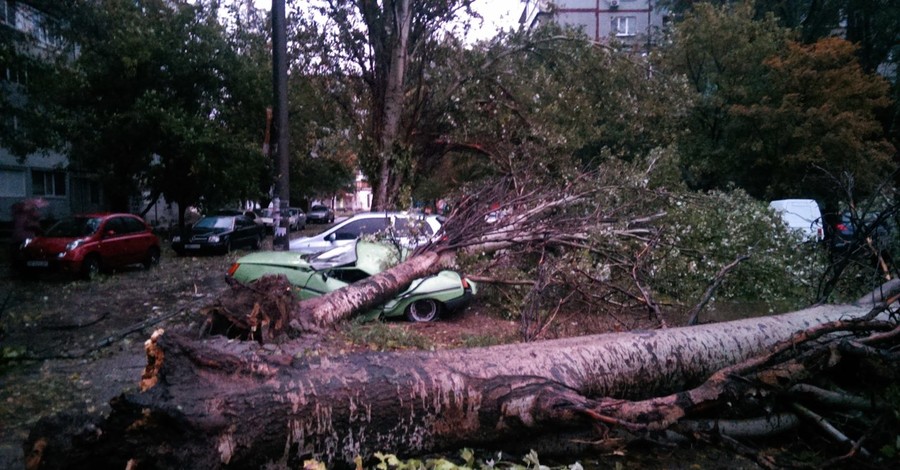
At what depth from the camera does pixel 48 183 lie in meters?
25.9

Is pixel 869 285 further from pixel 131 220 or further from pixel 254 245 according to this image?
pixel 254 245

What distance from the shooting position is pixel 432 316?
8.65 metres

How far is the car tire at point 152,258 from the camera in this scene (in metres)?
15.5

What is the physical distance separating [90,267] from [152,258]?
2.61 m

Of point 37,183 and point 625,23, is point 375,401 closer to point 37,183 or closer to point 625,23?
point 37,183

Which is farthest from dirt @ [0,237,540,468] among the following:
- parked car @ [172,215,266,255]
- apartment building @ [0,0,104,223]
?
apartment building @ [0,0,104,223]

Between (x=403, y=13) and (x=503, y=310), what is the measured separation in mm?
8730

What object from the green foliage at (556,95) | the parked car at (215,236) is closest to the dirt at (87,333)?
the parked car at (215,236)

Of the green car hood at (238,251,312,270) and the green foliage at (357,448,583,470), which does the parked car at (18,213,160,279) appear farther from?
the green foliage at (357,448,583,470)

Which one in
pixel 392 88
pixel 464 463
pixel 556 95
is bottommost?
pixel 464 463

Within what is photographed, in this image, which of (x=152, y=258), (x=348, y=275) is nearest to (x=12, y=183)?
(x=152, y=258)

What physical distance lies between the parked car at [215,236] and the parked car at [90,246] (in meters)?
3.30

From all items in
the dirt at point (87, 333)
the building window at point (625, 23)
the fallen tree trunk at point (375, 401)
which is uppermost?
the building window at point (625, 23)

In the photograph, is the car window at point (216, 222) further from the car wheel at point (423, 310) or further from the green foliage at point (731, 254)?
the green foliage at point (731, 254)
